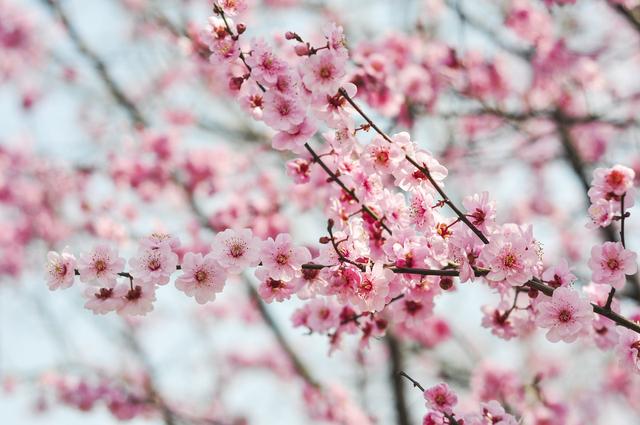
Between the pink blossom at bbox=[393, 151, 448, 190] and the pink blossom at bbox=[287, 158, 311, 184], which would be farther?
the pink blossom at bbox=[287, 158, 311, 184]

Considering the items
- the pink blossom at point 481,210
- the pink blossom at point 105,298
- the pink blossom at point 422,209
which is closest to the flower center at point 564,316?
the pink blossom at point 481,210

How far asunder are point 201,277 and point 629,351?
1476mm

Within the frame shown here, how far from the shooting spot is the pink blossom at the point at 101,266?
2.16m

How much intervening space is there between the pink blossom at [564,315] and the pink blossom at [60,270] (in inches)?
63.7

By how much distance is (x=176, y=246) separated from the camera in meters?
2.24

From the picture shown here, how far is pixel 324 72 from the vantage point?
2.12m

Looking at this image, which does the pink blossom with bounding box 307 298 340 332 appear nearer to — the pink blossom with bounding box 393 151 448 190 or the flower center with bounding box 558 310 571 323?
the pink blossom with bounding box 393 151 448 190

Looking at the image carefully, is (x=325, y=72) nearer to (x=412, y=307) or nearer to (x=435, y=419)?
(x=412, y=307)

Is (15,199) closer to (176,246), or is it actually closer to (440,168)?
(176,246)

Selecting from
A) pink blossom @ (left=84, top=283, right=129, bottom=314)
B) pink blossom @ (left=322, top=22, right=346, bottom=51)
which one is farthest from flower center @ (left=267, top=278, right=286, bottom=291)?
pink blossom @ (left=322, top=22, right=346, bottom=51)

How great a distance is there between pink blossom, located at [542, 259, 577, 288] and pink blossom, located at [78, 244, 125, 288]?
4.85 ft

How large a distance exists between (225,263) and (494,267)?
34.8 inches

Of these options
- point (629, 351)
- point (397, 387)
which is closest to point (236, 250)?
point (629, 351)

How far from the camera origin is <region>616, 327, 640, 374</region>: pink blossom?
2092mm
